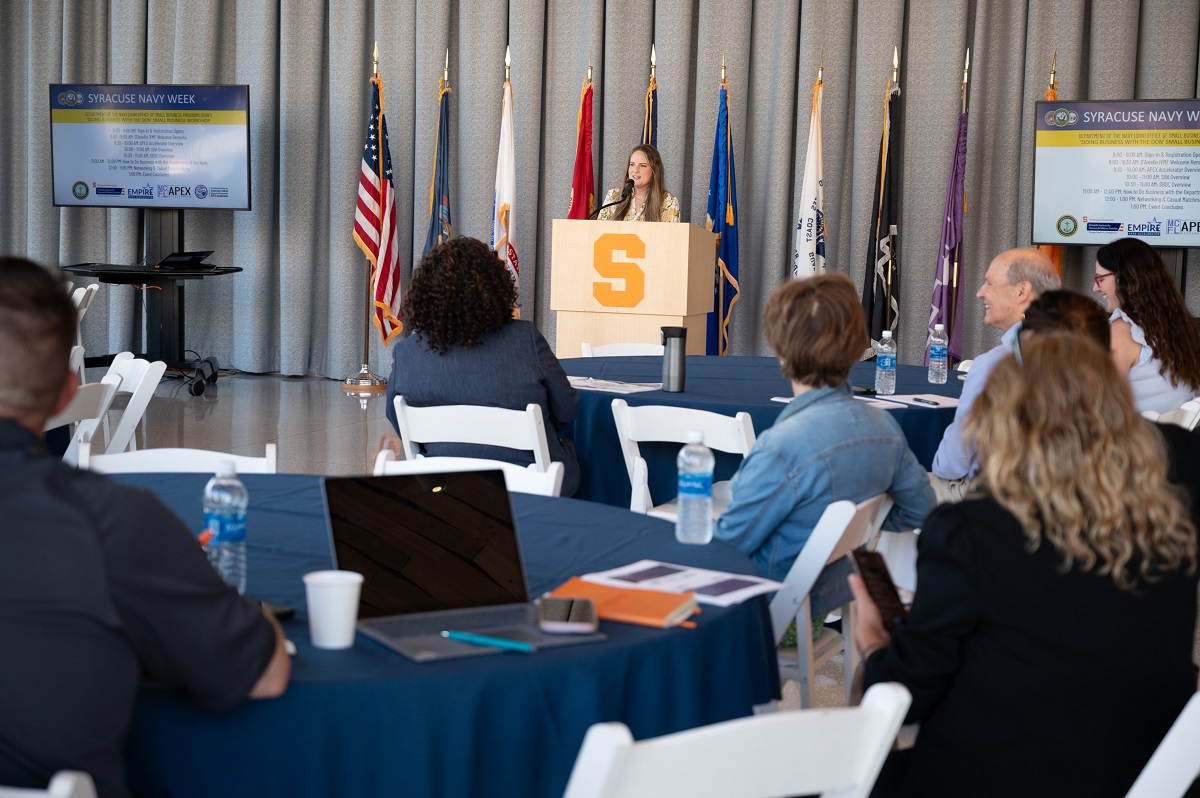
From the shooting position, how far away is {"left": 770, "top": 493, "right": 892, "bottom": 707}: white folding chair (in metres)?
2.37

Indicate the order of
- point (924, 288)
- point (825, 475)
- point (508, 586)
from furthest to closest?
point (924, 288), point (825, 475), point (508, 586)

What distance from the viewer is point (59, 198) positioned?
989cm

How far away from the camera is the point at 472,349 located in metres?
3.96

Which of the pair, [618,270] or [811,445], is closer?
[811,445]

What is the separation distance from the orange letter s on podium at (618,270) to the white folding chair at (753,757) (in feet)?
17.2

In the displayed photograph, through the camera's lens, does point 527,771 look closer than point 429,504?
Yes

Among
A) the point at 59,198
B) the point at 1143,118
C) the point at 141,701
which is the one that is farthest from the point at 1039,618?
the point at 59,198

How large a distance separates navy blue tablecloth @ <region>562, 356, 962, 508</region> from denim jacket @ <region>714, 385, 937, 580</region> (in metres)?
1.52

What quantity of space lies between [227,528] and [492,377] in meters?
1.96

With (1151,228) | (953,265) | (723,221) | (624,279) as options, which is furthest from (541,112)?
(1151,228)

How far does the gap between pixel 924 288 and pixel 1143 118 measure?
1925 millimetres

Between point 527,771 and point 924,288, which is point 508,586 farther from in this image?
point 924,288

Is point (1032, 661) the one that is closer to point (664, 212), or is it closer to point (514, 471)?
point (514, 471)

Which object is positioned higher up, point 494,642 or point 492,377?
point 492,377
